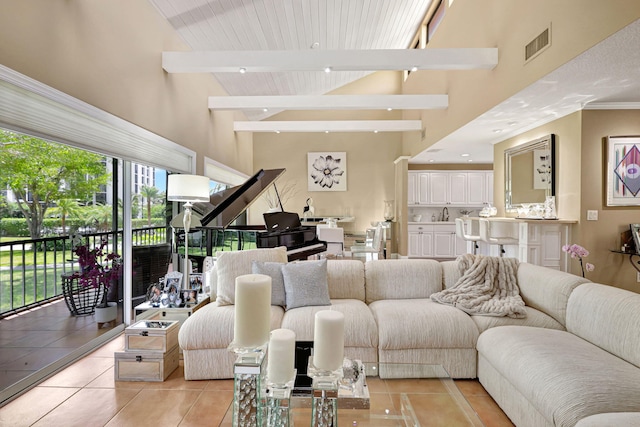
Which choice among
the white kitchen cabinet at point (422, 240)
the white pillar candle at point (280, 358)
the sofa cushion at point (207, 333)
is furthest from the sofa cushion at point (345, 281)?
the white kitchen cabinet at point (422, 240)

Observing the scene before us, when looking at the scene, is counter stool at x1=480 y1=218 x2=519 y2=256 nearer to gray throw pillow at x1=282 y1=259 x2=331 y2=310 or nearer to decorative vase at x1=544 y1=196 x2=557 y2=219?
decorative vase at x1=544 y1=196 x2=557 y2=219

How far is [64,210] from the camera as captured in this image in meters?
2.79

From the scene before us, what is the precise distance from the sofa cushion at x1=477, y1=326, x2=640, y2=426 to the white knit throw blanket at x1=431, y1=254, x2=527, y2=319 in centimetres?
33

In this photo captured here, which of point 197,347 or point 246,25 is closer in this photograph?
point 197,347

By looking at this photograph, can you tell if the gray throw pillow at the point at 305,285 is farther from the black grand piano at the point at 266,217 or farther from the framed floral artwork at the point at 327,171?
the framed floral artwork at the point at 327,171

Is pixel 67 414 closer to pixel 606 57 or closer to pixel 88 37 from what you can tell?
pixel 88 37

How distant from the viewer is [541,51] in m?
3.09

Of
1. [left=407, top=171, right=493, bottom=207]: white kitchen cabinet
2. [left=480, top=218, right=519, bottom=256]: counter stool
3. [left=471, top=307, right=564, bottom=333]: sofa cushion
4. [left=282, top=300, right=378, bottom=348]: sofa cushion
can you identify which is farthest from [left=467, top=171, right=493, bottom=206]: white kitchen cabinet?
[left=282, top=300, right=378, bottom=348]: sofa cushion

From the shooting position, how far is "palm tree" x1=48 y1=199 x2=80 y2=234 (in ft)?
8.83

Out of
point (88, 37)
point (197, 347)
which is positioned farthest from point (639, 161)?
point (88, 37)

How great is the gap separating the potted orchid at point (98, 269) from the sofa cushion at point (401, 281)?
98.8 inches

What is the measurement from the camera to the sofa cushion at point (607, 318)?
6.21 ft

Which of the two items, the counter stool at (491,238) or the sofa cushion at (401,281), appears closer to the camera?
the sofa cushion at (401,281)

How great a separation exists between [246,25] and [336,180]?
508 centimetres
